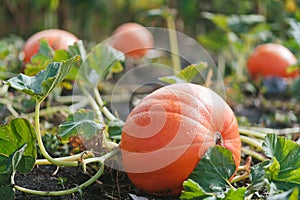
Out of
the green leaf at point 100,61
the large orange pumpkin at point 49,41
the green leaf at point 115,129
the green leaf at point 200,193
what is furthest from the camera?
the large orange pumpkin at point 49,41

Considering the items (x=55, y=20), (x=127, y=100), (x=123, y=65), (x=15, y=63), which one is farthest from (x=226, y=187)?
(x=55, y=20)

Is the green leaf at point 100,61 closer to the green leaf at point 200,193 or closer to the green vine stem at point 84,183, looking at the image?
the green vine stem at point 84,183

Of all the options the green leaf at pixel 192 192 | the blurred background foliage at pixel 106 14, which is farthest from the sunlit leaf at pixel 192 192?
the blurred background foliage at pixel 106 14

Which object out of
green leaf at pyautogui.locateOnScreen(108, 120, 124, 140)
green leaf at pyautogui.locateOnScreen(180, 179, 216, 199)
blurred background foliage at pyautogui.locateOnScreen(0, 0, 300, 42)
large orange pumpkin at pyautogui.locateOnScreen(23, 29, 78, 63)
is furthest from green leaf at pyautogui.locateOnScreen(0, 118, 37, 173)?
blurred background foliage at pyautogui.locateOnScreen(0, 0, 300, 42)

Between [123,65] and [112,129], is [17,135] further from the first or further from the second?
[123,65]

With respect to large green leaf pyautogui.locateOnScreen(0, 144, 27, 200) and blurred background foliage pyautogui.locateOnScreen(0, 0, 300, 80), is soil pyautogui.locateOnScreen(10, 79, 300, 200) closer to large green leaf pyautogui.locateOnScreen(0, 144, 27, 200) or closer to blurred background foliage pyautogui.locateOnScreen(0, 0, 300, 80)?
large green leaf pyautogui.locateOnScreen(0, 144, 27, 200)
